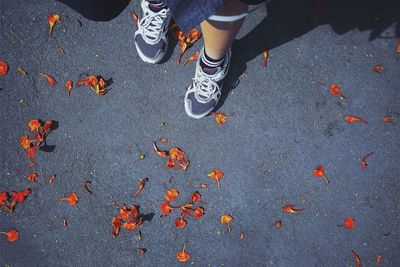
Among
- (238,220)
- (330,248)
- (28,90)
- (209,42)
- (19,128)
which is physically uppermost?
A: (209,42)

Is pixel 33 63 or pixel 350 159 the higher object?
pixel 33 63

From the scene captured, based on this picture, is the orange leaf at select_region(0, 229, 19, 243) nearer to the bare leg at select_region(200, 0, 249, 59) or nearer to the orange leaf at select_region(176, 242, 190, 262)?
the orange leaf at select_region(176, 242, 190, 262)

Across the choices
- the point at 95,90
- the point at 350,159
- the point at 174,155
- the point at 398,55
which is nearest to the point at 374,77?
the point at 398,55

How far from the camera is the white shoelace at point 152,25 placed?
2.19 m

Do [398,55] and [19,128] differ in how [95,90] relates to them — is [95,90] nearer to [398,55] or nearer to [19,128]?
[19,128]

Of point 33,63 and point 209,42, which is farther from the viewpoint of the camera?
point 33,63

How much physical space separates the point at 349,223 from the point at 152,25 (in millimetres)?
1707

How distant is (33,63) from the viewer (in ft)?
7.70

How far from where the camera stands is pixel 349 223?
2217mm

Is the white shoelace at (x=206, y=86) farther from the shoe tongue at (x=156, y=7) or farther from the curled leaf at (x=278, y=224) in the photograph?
the curled leaf at (x=278, y=224)

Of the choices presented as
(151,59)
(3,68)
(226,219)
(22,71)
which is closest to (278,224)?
(226,219)

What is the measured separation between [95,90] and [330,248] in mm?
1761

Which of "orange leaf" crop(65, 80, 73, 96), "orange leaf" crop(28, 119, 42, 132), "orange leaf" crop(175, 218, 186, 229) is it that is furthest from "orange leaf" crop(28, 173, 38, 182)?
"orange leaf" crop(175, 218, 186, 229)

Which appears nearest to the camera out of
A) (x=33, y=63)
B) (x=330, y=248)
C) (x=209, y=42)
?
(x=209, y=42)
